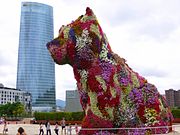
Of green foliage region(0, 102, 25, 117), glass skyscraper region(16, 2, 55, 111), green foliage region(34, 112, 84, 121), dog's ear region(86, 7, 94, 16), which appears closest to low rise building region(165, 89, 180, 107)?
green foliage region(0, 102, 25, 117)

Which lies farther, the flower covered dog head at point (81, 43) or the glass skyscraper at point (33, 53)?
the glass skyscraper at point (33, 53)

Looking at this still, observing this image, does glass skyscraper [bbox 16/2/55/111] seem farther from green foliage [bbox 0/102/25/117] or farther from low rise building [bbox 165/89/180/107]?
low rise building [bbox 165/89/180/107]

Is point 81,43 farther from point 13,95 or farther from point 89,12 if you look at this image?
point 13,95

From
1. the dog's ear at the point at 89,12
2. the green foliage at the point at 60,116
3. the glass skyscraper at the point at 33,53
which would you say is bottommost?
the green foliage at the point at 60,116

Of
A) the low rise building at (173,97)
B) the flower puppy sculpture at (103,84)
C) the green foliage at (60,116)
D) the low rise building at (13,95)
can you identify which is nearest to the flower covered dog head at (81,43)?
the flower puppy sculpture at (103,84)

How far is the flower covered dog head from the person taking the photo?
20078 mm

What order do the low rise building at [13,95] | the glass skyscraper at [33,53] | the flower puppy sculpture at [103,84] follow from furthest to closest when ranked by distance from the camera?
the low rise building at [13,95], the glass skyscraper at [33,53], the flower puppy sculpture at [103,84]

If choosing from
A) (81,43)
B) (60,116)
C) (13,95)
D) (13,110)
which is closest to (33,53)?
(13,95)

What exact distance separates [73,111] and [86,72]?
143 feet

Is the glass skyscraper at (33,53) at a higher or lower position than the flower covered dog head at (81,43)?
higher

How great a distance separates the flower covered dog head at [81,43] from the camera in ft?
65.9

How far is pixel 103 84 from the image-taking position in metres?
19.2

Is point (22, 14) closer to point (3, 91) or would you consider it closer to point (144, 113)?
point (3, 91)

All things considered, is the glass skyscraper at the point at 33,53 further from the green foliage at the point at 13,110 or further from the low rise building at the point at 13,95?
the green foliage at the point at 13,110
